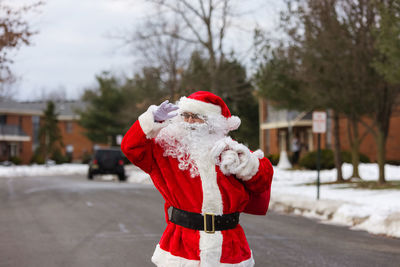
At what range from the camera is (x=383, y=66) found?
615 inches

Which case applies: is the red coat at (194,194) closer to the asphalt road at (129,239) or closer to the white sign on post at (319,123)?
the asphalt road at (129,239)

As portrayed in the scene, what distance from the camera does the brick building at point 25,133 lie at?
59.3m

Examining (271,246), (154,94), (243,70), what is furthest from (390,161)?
(271,246)

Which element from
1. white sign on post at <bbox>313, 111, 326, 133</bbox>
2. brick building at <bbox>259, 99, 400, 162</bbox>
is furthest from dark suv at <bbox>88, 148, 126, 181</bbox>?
white sign on post at <bbox>313, 111, 326, 133</bbox>

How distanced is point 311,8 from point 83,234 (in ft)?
40.3

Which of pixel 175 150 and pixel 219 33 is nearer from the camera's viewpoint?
pixel 175 150

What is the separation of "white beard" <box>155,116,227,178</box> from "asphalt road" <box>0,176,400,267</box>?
4.20m

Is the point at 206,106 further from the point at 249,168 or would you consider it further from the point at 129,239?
the point at 129,239

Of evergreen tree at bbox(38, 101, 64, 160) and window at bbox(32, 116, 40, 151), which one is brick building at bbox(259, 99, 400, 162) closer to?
evergreen tree at bbox(38, 101, 64, 160)

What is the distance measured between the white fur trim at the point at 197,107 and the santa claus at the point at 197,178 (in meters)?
0.05

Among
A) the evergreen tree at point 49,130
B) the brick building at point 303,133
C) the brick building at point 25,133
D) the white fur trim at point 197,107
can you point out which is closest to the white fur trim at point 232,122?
the white fur trim at point 197,107

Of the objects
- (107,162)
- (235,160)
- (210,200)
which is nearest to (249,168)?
(235,160)

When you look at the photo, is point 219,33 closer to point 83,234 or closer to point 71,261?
point 83,234

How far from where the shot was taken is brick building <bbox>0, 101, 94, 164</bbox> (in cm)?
5934
